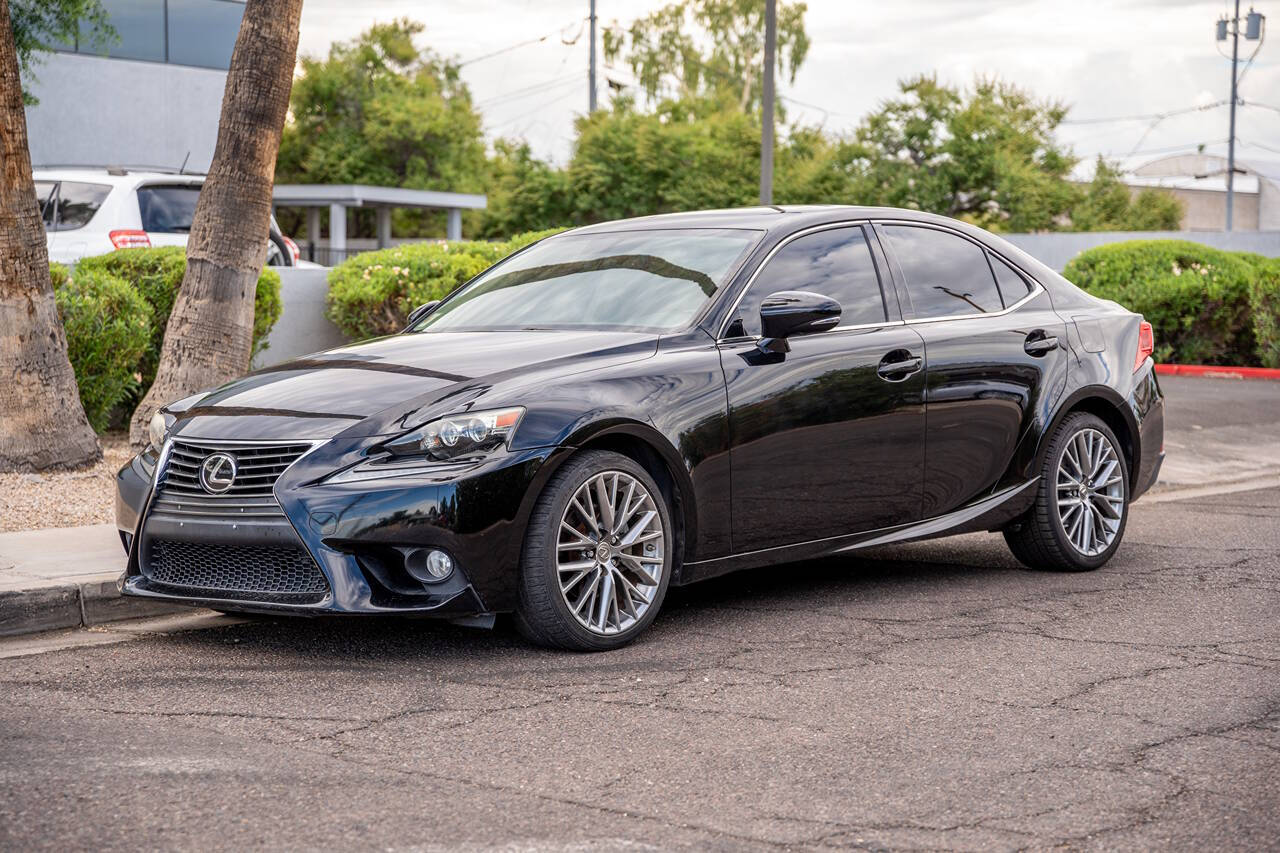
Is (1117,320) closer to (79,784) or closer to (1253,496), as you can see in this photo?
(1253,496)

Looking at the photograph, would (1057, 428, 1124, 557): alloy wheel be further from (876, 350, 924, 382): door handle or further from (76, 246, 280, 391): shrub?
(76, 246, 280, 391): shrub

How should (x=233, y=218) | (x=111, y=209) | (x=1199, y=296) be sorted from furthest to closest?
(x=1199, y=296) → (x=111, y=209) → (x=233, y=218)

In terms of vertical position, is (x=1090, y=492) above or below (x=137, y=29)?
below

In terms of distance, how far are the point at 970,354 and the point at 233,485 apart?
10.9ft

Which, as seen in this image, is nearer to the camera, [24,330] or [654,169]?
[24,330]

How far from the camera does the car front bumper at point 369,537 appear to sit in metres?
5.33

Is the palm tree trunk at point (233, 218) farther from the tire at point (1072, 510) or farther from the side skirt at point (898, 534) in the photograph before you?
the tire at point (1072, 510)

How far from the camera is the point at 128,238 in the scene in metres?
13.1

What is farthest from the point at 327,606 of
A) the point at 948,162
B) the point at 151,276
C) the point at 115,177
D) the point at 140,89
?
the point at 948,162

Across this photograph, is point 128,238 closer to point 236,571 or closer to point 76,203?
point 76,203

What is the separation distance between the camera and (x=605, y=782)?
14.1 feet

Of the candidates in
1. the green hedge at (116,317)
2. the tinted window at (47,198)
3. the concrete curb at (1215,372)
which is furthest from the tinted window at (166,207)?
the concrete curb at (1215,372)

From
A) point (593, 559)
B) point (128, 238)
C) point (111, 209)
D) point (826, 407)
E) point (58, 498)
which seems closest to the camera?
point (593, 559)

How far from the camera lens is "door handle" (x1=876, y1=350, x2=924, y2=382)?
22.0 feet
